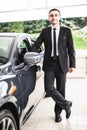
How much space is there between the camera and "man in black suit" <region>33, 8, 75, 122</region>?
10.7ft

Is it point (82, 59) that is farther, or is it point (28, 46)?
point (82, 59)

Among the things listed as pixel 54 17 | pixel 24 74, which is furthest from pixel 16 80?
pixel 54 17

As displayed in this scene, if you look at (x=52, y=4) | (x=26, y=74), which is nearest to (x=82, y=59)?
(x=52, y=4)

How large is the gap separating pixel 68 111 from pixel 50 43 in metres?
0.84

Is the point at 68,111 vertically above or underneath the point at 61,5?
underneath

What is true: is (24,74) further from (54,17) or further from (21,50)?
(54,17)

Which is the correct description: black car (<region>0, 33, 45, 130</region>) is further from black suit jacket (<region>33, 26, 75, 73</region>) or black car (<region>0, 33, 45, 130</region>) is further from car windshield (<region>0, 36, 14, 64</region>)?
black suit jacket (<region>33, 26, 75, 73</region>)

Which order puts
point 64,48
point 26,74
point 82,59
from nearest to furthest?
point 26,74 → point 64,48 → point 82,59

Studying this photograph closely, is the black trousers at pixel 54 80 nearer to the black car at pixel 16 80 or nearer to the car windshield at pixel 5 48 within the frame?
the black car at pixel 16 80

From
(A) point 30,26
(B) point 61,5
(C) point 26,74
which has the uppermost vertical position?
(B) point 61,5

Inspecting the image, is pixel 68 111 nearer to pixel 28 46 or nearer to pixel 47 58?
pixel 47 58

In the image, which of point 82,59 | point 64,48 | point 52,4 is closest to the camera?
point 64,48

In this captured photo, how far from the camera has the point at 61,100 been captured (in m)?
3.38

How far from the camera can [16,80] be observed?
241 cm
